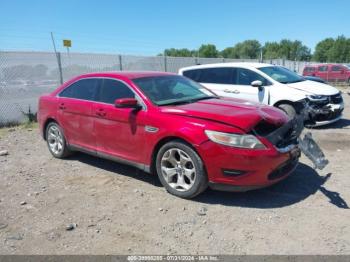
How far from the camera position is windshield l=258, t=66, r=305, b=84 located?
848 cm

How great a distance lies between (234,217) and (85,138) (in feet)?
9.32

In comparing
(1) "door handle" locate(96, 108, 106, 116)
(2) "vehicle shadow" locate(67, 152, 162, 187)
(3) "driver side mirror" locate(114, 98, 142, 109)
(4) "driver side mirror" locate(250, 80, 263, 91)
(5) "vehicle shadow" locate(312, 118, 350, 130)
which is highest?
(3) "driver side mirror" locate(114, 98, 142, 109)

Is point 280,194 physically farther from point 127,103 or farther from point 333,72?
point 333,72

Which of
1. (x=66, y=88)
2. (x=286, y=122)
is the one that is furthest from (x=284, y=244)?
(x=66, y=88)

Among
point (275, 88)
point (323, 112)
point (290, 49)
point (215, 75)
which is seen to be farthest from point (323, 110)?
point (290, 49)

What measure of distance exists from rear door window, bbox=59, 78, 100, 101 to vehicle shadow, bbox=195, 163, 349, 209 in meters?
2.45

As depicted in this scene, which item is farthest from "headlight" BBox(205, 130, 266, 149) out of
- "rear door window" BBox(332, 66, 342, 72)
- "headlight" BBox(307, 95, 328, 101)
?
"rear door window" BBox(332, 66, 342, 72)

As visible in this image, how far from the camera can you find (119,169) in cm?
558

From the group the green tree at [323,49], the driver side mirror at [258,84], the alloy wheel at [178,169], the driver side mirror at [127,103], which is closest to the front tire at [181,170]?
the alloy wheel at [178,169]

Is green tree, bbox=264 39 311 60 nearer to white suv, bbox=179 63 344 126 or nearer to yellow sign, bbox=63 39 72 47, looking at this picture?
yellow sign, bbox=63 39 72 47

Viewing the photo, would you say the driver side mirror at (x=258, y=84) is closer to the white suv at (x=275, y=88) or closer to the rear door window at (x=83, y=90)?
the white suv at (x=275, y=88)

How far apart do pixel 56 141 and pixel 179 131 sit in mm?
3091

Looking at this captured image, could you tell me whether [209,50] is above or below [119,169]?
above

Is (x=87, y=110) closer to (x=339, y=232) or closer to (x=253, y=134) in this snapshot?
(x=253, y=134)
